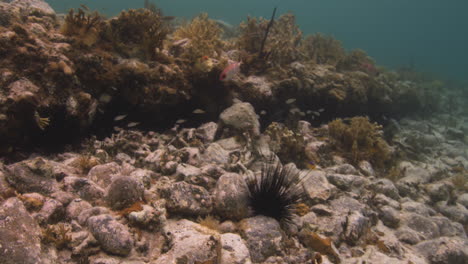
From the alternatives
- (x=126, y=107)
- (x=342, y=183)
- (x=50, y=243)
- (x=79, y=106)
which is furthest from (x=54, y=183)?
(x=342, y=183)

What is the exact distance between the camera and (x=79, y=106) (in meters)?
4.72

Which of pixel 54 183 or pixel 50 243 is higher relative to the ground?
pixel 54 183

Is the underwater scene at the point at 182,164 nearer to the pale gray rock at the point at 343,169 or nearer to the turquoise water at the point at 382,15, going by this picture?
the pale gray rock at the point at 343,169

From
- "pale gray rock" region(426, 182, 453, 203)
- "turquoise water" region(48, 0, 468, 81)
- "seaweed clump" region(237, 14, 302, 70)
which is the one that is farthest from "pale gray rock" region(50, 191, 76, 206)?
"turquoise water" region(48, 0, 468, 81)

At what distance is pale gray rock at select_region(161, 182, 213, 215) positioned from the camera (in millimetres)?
3441

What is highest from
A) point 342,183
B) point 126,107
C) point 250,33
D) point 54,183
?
point 250,33

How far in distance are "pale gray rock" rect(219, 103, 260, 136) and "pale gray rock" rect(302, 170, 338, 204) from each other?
1.92 meters

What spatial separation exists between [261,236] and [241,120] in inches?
139

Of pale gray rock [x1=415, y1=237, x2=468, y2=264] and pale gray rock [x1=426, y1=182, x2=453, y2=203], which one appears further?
pale gray rock [x1=426, y1=182, x2=453, y2=203]

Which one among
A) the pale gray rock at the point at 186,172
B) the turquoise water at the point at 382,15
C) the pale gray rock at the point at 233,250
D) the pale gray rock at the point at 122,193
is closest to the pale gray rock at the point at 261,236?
the pale gray rock at the point at 233,250

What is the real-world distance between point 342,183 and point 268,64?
4743 mm

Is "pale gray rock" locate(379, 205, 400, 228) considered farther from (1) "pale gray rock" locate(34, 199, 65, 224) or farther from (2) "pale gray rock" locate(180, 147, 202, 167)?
(1) "pale gray rock" locate(34, 199, 65, 224)

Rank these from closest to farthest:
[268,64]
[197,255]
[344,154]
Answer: [197,255], [344,154], [268,64]

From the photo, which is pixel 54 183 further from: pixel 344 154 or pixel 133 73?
pixel 344 154
